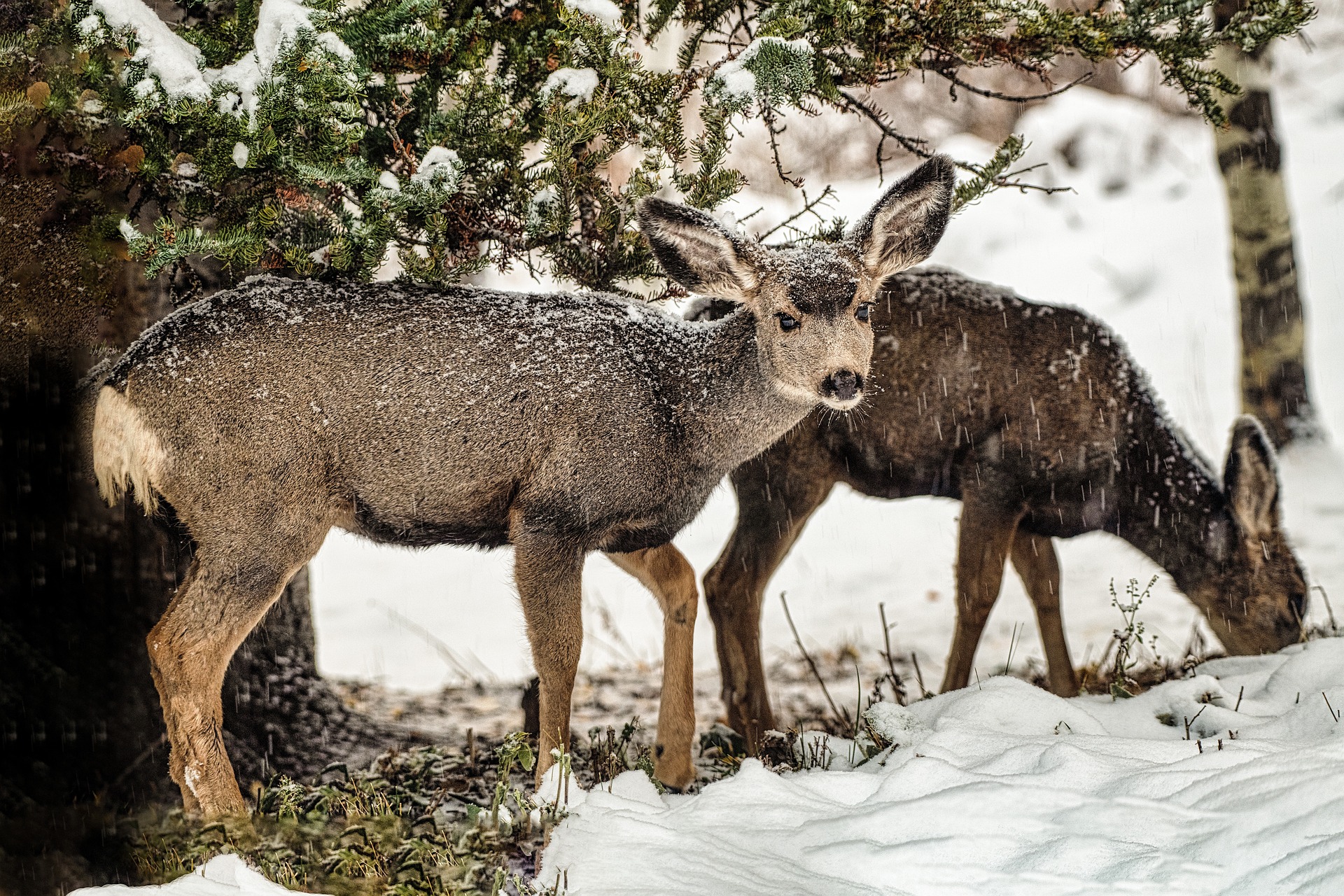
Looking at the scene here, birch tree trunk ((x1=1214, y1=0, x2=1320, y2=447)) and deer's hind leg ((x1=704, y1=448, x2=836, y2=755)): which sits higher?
birch tree trunk ((x1=1214, y1=0, x2=1320, y2=447))

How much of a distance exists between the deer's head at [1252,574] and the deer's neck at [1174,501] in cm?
5

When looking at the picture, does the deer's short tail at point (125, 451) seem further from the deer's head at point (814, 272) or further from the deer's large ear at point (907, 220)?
the deer's large ear at point (907, 220)

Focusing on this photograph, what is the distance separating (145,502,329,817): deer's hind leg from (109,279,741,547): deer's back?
6.5 inches

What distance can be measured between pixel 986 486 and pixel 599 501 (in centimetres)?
255

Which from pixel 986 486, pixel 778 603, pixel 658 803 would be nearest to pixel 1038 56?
pixel 986 486

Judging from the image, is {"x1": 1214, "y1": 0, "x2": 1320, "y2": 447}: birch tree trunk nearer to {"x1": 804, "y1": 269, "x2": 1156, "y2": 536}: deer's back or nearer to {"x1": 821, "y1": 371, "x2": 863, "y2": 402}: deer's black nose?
{"x1": 804, "y1": 269, "x2": 1156, "y2": 536}: deer's back

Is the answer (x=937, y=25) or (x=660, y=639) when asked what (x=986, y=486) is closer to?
(x=937, y=25)

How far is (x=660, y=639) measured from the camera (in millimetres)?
9617

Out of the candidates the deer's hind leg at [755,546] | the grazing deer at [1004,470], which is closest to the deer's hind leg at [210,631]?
the deer's hind leg at [755,546]

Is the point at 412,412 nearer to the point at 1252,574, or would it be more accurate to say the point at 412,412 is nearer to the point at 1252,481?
the point at 1252,481

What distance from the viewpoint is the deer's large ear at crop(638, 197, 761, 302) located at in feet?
15.9

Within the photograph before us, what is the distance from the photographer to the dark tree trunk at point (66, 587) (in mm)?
5125

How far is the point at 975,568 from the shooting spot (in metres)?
6.56

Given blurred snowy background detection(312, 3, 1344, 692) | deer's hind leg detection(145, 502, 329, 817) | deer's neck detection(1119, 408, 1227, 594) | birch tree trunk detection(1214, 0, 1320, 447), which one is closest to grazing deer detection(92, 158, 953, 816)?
deer's hind leg detection(145, 502, 329, 817)
